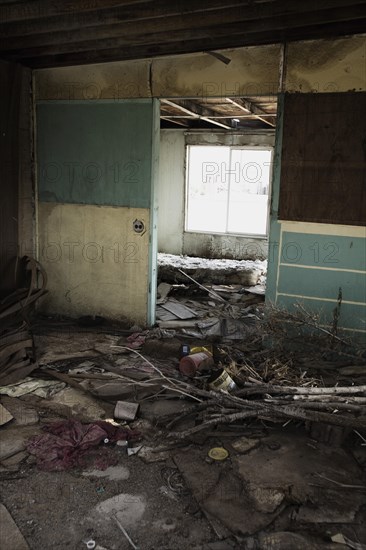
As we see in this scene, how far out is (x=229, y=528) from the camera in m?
2.69

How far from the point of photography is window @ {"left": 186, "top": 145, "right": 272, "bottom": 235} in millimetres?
9898

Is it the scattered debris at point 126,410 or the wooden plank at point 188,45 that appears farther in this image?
the wooden plank at point 188,45

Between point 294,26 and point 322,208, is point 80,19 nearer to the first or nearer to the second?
point 294,26

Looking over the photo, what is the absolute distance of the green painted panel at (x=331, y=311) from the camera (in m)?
4.78

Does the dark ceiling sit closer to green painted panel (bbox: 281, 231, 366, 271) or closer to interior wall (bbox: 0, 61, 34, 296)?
interior wall (bbox: 0, 61, 34, 296)

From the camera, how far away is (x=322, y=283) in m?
4.88

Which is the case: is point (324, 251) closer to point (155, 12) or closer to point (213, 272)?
point (155, 12)

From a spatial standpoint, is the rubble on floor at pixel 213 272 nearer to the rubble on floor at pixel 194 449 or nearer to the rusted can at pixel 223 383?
the rubble on floor at pixel 194 449

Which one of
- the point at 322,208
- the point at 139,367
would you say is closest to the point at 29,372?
the point at 139,367

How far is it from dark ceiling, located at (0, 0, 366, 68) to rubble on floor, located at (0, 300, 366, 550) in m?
2.81

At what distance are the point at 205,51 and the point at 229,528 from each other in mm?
4310

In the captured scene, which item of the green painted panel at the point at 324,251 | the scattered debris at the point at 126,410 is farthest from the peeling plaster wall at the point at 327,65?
the scattered debris at the point at 126,410

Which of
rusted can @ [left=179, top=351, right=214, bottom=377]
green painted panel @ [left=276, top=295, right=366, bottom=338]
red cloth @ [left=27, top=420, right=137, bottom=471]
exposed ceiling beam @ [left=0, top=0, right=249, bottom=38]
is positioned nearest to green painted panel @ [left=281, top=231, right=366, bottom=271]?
green painted panel @ [left=276, top=295, right=366, bottom=338]

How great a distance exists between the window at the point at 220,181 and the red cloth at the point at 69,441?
692 centimetres
